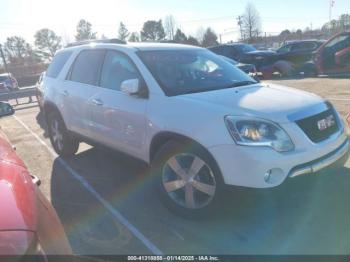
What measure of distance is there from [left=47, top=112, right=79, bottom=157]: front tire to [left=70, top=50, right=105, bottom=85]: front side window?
3.00ft

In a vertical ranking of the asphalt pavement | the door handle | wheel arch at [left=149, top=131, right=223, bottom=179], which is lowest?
the asphalt pavement

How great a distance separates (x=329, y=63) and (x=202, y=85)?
12.4 meters

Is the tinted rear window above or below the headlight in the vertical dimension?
above

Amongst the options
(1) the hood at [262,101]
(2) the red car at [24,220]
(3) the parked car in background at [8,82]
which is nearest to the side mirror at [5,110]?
(2) the red car at [24,220]

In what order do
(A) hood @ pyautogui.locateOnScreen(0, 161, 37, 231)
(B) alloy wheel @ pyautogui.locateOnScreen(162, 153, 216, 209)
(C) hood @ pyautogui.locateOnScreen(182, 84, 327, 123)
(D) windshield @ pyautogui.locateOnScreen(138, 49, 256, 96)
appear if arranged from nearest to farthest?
(A) hood @ pyautogui.locateOnScreen(0, 161, 37, 231) < (C) hood @ pyautogui.locateOnScreen(182, 84, 327, 123) < (B) alloy wheel @ pyautogui.locateOnScreen(162, 153, 216, 209) < (D) windshield @ pyautogui.locateOnScreen(138, 49, 256, 96)

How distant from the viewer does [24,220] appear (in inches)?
78.2

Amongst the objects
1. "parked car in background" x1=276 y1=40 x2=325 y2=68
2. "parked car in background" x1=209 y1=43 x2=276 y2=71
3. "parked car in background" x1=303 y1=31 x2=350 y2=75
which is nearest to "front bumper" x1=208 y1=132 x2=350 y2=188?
"parked car in background" x1=303 y1=31 x2=350 y2=75

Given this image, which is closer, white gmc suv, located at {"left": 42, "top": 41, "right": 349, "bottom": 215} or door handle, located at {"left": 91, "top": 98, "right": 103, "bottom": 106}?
white gmc suv, located at {"left": 42, "top": 41, "right": 349, "bottom": 215}

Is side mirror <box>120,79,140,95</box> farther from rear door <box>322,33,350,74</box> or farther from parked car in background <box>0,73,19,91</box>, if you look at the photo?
parked car in background <box>0,73,19,91</box>

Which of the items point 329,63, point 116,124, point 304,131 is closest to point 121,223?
point 116,124

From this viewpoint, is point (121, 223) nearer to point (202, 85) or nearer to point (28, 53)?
point (202, 85)

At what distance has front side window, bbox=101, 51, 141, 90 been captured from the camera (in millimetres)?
4723

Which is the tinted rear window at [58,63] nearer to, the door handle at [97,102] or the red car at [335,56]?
the door handle at [97,102]

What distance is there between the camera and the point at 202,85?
4.50m
